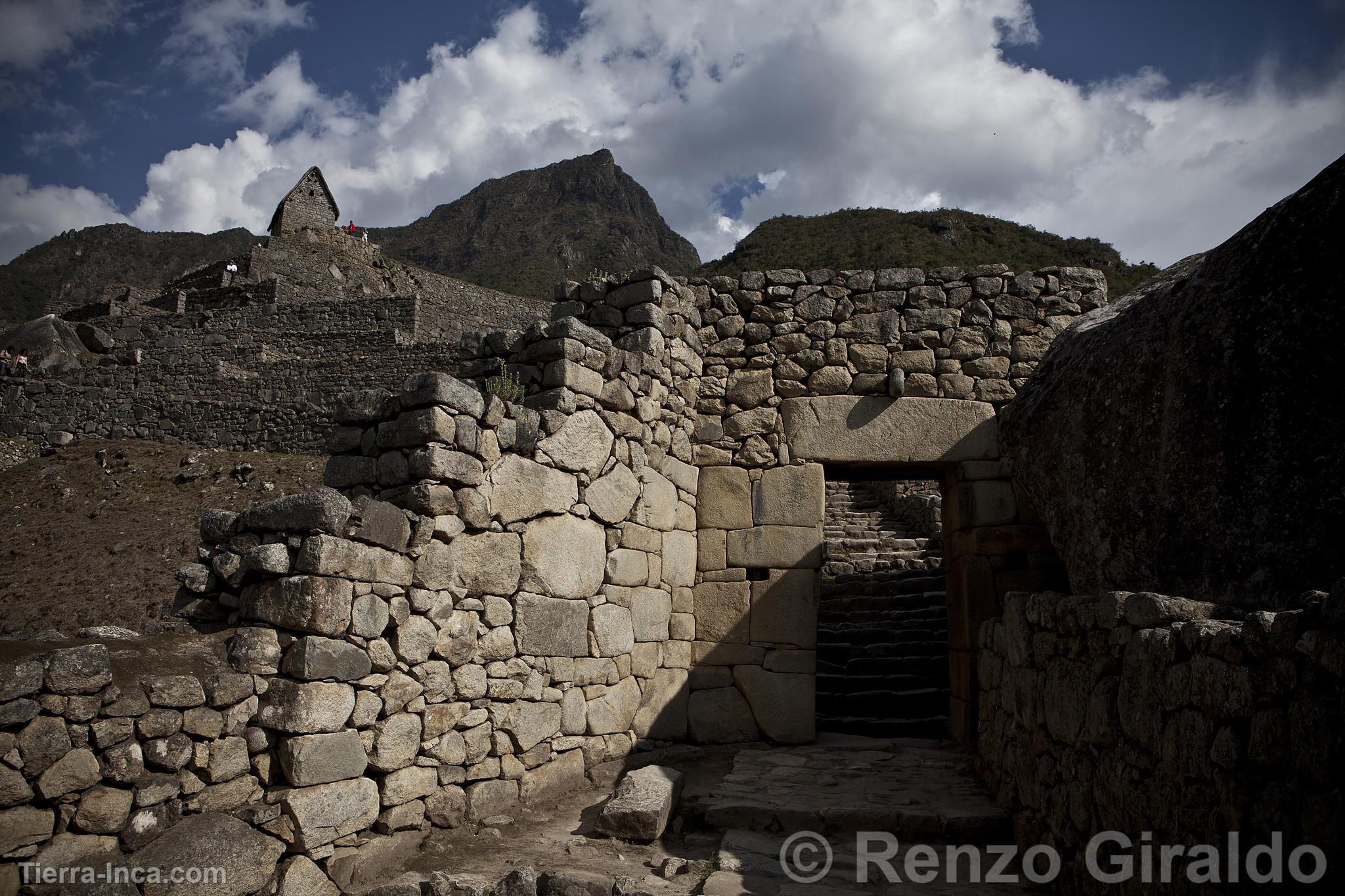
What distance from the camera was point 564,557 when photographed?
5473 millimetres

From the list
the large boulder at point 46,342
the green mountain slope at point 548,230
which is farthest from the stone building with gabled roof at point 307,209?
the green mountain slope at point 548,230

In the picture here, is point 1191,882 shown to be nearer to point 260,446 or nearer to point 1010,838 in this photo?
point 1010,838

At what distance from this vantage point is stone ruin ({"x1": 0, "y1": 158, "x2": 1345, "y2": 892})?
304 centimetres

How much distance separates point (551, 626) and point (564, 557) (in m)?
0.45

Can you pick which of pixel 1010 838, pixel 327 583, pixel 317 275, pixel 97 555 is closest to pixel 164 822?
pixel 327 583

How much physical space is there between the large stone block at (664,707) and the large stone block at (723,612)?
0.39m

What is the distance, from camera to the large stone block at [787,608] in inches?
262

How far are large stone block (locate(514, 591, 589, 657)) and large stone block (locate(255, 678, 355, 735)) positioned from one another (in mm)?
1324

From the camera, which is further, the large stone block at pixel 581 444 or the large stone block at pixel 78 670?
the large stone block at pixel 581 444

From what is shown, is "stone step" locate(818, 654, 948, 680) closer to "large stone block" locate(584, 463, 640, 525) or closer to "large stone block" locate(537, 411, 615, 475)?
"large stone block" locate(584, 463, 640, 525)

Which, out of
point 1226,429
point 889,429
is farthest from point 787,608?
point 1226,429

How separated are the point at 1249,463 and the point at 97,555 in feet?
42.4

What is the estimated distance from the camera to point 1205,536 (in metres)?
4.05

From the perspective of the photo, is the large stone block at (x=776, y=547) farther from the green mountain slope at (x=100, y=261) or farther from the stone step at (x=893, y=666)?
the green mountain slope at (x=100, y=261)
